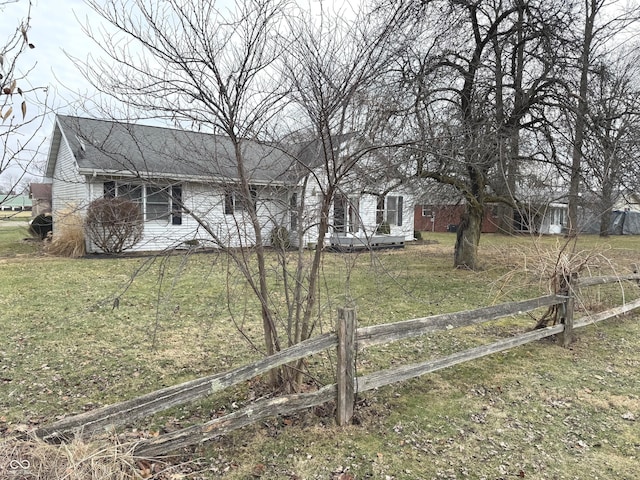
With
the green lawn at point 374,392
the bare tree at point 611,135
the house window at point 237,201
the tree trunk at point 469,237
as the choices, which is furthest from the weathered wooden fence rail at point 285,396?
the tree trunk at point 469,237

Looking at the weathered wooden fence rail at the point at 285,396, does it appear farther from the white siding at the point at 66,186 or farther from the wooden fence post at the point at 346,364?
the white siding at the point at 66,186

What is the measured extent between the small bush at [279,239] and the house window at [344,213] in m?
0.48

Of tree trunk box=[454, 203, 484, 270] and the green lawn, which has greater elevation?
tree trunk box=[454, 203, 484, 270]

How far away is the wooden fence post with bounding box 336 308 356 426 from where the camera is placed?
11.2 feet

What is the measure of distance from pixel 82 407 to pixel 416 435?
2943 mm

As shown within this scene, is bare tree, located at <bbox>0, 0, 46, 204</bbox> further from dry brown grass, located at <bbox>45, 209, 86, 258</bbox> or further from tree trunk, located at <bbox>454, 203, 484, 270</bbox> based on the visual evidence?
dry brown grass, located at <bbox>45, 209, 86, 258</bbox>

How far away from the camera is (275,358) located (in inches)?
126

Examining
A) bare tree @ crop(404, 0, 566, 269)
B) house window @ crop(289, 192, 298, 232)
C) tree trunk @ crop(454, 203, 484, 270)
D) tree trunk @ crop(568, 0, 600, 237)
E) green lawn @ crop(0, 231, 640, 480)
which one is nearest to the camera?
green lawn @ crop(0, 231, 640, 480)

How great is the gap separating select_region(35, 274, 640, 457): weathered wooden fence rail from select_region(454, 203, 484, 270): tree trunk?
7.09 metres

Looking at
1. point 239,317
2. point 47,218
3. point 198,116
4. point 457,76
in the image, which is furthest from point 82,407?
point 47,218

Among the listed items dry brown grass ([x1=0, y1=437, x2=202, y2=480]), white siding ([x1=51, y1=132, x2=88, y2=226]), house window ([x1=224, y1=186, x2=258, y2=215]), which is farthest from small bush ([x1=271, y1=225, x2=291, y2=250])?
white siding ([x1=51, y1=132, x2=88, y2=226])

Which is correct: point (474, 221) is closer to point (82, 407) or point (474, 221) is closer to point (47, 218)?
point (82, 407)

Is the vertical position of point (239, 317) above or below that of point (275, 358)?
below

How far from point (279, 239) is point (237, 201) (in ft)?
1.70
